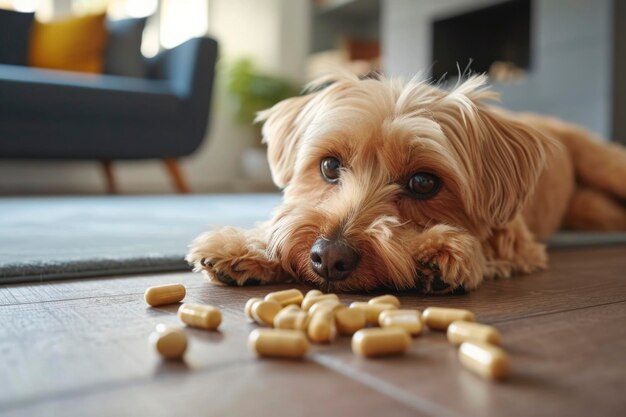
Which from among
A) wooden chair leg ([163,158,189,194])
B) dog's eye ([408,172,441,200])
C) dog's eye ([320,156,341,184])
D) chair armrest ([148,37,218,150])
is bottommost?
wooden chair leg ([163,158,189,194])

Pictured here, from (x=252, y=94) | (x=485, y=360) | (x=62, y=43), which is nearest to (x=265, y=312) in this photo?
(x=485, y=360)

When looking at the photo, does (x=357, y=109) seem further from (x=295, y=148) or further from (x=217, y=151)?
(x=217, y=151)

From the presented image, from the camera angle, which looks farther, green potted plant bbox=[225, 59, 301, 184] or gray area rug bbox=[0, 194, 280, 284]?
green potted plant bbox=[225, 59, 301, 184]

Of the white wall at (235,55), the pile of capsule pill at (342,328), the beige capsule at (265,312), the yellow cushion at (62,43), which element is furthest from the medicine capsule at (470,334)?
the white wall at (235,55)

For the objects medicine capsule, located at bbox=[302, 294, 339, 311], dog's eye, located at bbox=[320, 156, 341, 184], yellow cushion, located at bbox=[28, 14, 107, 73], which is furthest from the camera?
yellow cushion, located at bbox=[28, 14, 107, 73]

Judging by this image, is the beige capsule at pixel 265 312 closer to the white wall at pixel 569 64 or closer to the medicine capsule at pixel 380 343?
the medicine capsule at pixel 380 343

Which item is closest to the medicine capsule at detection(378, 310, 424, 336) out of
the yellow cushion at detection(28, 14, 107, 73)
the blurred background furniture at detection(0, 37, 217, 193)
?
the blurred background furniture at detection(0, 37, 217, 193)

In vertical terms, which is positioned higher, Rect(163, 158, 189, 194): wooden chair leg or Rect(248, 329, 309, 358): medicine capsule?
Rect(248, 329, 309, 358): medicine capsule

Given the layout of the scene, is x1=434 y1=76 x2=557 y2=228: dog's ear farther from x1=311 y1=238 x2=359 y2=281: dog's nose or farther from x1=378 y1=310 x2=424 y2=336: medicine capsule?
x1=378 y1=310 x2=424 y2=336: medicine capsule

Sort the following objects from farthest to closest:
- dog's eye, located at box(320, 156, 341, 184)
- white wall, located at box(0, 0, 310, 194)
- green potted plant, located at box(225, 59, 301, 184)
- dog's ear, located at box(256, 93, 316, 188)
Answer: green potted plant, located at box(225, 59, 301, 184)
white wall, located at box(0, 0, 310, 194)
dog's ear, located at box(256, 93, 316, 188)
dog's eye, located at box(320, 156, 341, 184)
